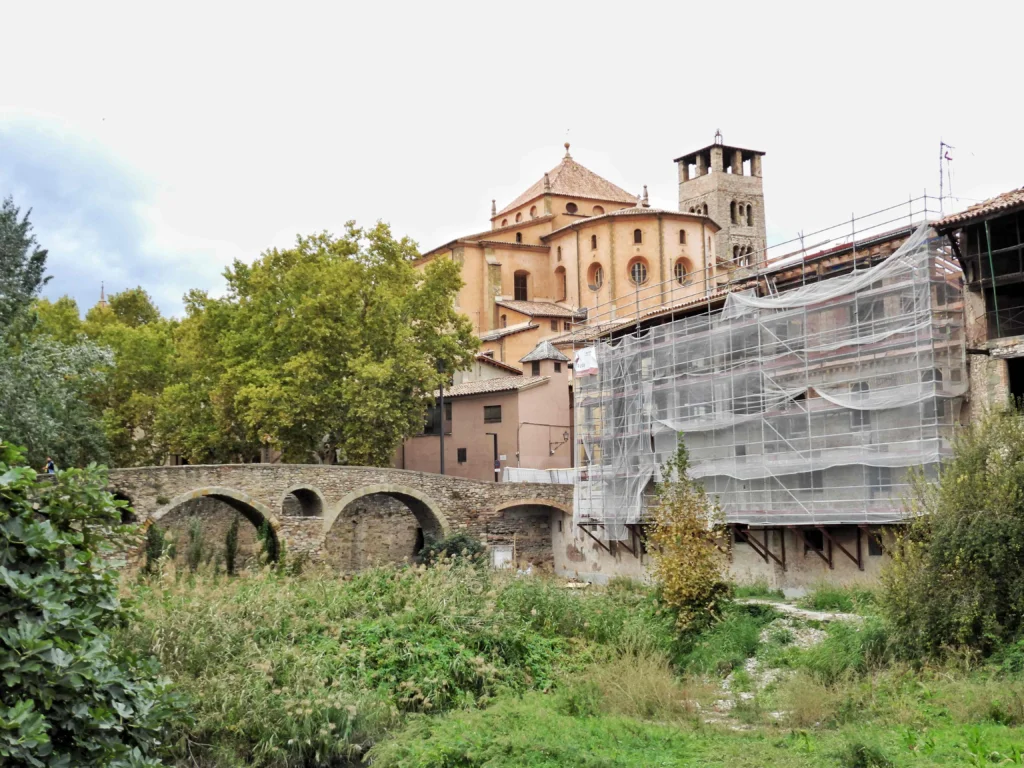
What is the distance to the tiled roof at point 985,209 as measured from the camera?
18.8 m

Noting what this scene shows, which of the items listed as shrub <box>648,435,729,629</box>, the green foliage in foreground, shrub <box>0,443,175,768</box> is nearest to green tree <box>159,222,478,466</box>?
the green foliage in foreground

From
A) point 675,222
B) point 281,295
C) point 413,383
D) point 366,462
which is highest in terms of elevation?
point 675,222

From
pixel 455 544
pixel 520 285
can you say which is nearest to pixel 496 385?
pixel 455 544

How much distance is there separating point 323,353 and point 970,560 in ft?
69.1

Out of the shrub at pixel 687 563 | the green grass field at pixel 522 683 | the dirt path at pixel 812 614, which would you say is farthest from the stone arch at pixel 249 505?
the shrub at pixel 687 563

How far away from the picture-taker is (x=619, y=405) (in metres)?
28.5

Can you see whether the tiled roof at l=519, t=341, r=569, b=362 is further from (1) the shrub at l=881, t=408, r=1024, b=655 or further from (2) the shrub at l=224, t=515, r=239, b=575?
(1) the shrub at l=881, t=408, r=1024, b=655

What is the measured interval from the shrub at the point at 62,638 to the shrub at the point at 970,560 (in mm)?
10423

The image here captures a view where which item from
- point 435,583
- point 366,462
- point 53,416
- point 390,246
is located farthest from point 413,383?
point 435,583

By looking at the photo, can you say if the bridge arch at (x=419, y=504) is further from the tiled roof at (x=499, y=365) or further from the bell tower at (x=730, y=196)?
the bell tower at (x=730, y=196)

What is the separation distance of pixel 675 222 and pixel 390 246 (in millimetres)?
18315

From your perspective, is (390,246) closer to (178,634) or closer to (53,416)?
(53,416)

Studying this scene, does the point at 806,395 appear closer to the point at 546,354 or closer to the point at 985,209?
the point at 985,209

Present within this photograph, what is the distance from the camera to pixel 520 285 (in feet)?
166
